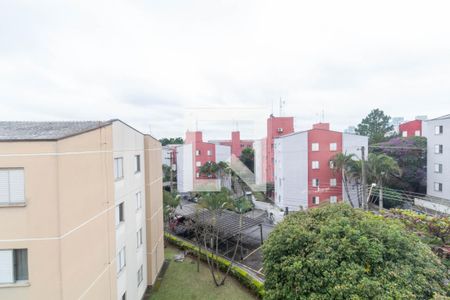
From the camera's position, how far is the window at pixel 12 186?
578 centimetres

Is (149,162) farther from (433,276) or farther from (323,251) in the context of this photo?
(433,276)

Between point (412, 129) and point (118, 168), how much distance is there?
1734 inches

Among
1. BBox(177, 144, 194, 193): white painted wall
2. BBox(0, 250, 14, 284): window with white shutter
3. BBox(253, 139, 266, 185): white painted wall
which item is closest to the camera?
BBox(0, 250, 14, 284): window with white shutter

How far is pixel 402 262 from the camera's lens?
680 centimetres

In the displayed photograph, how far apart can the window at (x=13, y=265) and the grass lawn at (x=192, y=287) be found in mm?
7560

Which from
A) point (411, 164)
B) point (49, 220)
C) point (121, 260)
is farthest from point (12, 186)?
Answer: point (411, 164)

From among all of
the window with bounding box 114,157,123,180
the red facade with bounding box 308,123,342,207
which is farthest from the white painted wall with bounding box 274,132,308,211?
the window with bounding box 114,157,123,180

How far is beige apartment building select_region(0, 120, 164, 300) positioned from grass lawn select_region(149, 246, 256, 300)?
11.8 feet

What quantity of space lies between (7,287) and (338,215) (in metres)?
9.67

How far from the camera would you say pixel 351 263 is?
22.3ft

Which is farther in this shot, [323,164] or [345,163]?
[323,164]

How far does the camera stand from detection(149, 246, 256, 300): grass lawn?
40.2ft

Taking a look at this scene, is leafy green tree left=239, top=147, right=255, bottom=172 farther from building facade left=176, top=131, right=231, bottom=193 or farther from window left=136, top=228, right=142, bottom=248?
window left=136, top=228, right=142, bottom=248

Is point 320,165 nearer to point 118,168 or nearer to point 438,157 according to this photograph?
point 438,157
